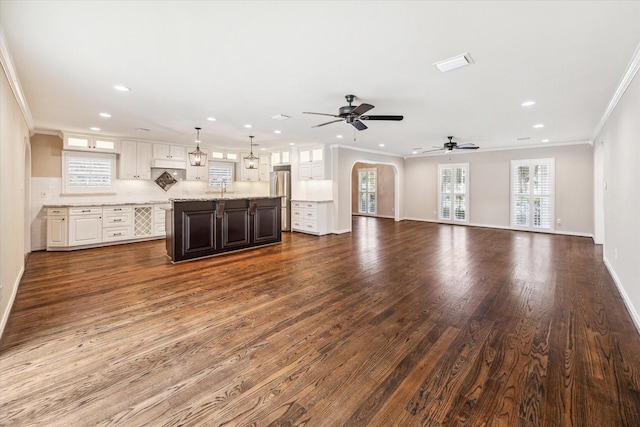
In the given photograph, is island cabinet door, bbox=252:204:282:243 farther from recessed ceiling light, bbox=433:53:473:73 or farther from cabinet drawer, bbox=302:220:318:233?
recessed ceiling light, bbox=433:53:473:73

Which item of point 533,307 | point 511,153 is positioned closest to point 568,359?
point 533,307

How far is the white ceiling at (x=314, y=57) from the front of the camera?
2.07 meters

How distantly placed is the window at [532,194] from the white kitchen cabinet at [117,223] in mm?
10524

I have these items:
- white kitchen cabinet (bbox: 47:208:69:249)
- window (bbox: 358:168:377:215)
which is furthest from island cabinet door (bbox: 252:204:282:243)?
window (bbox: 358:168:377:215)

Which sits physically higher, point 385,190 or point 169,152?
point 169,152

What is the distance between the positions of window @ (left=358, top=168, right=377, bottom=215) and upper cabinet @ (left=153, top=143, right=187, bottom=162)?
767cm

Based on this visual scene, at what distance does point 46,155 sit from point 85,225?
1.76 metres

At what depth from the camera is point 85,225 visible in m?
6.18

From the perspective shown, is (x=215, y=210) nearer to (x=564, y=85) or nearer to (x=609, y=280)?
(x=564, y=85)

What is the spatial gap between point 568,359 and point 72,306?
4752mm

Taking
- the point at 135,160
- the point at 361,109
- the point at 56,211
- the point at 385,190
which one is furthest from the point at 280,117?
the point at 385,190

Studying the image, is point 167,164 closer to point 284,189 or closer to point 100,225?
point 100,225

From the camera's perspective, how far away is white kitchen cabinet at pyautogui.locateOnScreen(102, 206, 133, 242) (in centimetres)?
648

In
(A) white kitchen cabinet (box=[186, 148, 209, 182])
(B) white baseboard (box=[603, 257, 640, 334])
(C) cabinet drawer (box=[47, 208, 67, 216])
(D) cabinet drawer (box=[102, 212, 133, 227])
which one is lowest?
(B) white baseboard (box=[603, 257, 640, 334])
